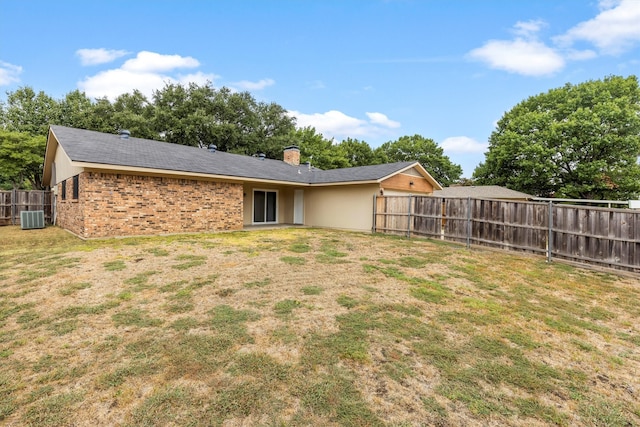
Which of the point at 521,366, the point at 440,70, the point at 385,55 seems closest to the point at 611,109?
the point at 440,70

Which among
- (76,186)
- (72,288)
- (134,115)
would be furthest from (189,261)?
(134,115)

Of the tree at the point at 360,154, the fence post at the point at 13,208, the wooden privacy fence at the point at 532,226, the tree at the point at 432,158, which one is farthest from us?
the tree at the point at 432,158

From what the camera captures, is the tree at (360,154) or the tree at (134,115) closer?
the tree at (134,115)

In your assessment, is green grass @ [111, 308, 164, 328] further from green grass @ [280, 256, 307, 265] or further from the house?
the house

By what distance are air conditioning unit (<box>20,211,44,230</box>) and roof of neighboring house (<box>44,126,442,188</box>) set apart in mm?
3300

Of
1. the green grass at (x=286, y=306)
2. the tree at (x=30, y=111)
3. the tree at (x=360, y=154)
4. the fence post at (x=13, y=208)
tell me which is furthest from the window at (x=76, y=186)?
the tree at (x=360, y=154)

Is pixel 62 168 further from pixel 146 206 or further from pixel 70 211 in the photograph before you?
pixel 146 206

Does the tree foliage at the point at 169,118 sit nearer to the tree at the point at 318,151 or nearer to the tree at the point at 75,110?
the tree at the point at 75,110

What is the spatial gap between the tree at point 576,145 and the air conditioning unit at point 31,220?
32.3 metres

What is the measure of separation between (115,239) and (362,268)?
833 centimetres

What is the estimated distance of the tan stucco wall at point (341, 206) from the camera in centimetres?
1342

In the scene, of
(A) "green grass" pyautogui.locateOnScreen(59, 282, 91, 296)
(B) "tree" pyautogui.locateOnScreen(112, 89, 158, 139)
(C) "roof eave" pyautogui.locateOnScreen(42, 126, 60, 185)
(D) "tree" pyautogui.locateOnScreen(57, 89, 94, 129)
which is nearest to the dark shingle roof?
(C) "roof eave" pyautogui.locateOnScreen(42, 126, 60, 185)

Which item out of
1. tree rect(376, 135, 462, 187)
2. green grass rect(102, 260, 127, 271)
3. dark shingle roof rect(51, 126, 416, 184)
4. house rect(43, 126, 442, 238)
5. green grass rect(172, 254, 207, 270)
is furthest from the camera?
tree rect(376, 135, 462, 187)

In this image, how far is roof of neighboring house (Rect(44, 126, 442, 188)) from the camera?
9.68m
